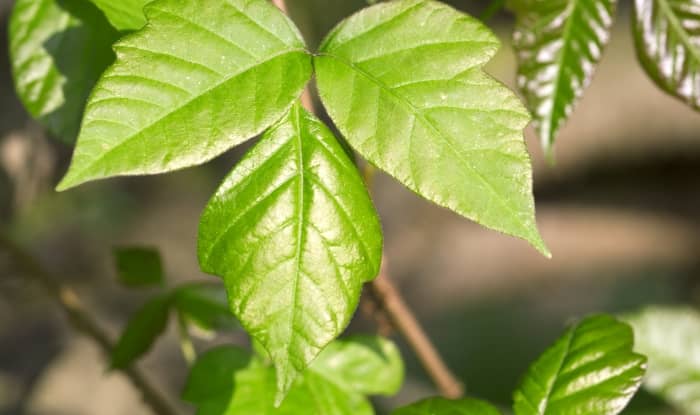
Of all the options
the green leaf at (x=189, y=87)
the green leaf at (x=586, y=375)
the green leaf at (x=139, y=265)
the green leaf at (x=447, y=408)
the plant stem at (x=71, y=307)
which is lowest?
the plant stem at (x=71, y=307)

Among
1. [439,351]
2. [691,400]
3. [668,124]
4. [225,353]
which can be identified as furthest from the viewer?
[668,124]

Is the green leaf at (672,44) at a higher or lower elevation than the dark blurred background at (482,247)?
higher

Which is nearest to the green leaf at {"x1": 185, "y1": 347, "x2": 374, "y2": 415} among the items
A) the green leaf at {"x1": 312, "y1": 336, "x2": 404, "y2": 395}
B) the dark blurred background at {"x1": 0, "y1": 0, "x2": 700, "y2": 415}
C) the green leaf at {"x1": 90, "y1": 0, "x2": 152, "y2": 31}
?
the green leaf at {"x1": 312, "y1": 336, "x2": 404, "y2": 395}

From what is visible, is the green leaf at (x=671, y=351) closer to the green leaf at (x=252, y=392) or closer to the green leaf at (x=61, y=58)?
the green leaf at (x=252, y=392)

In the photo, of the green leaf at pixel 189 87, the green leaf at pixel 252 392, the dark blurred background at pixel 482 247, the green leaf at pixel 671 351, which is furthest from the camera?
the dark blurred background at pixel 482 247

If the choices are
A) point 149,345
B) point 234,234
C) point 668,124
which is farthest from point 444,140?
point 668,124

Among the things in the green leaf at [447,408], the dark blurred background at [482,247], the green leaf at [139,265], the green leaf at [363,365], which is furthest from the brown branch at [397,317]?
the dark blurred background at [482,247]

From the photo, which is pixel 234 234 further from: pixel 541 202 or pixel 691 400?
pixel 541 202

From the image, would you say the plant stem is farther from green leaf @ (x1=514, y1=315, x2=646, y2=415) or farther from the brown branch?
green leaf @ (x1=514, y1=315, x2=646, y2=415)
